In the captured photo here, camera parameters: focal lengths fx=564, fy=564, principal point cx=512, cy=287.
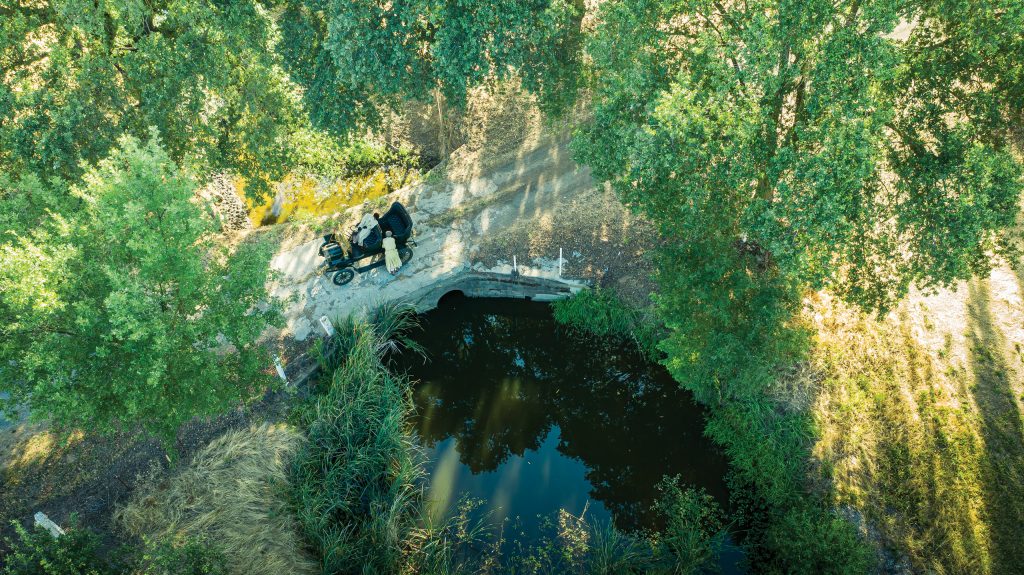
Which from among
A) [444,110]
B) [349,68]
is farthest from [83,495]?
[444,110]

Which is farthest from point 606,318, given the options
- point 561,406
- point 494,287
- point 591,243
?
point 494,287

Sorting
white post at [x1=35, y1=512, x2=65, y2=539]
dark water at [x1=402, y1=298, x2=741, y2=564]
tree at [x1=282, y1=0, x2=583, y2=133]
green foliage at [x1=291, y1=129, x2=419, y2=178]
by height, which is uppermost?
Result: tree at [x1=282, y1=0, x2=583, y2=133]

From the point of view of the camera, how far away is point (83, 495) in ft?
39.4

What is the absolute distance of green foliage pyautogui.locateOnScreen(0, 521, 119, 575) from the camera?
8.92 meters

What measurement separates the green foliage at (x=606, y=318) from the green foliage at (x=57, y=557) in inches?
448

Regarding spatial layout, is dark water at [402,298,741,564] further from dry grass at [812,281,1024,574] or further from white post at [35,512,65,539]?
white post at [35,512,65,539]

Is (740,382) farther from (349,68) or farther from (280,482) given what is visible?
(349,68)

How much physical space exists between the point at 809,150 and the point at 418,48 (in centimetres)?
969

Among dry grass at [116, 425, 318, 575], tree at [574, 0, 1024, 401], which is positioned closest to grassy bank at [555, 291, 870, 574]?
tree at [574, 0, 1024, 401]

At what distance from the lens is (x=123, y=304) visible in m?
9.14

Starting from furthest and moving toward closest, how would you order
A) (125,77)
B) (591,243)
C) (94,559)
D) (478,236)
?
(478,236)
(591,243)
(125,77)
(94,559)

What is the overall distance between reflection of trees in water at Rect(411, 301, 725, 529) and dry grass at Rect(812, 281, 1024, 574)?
293 centimetres

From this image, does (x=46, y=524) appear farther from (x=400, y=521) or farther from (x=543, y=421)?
(x=543, y=421)

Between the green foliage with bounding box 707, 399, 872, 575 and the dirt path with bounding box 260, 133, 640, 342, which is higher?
the dirt path with bounding box 260, 133, 640, 342
